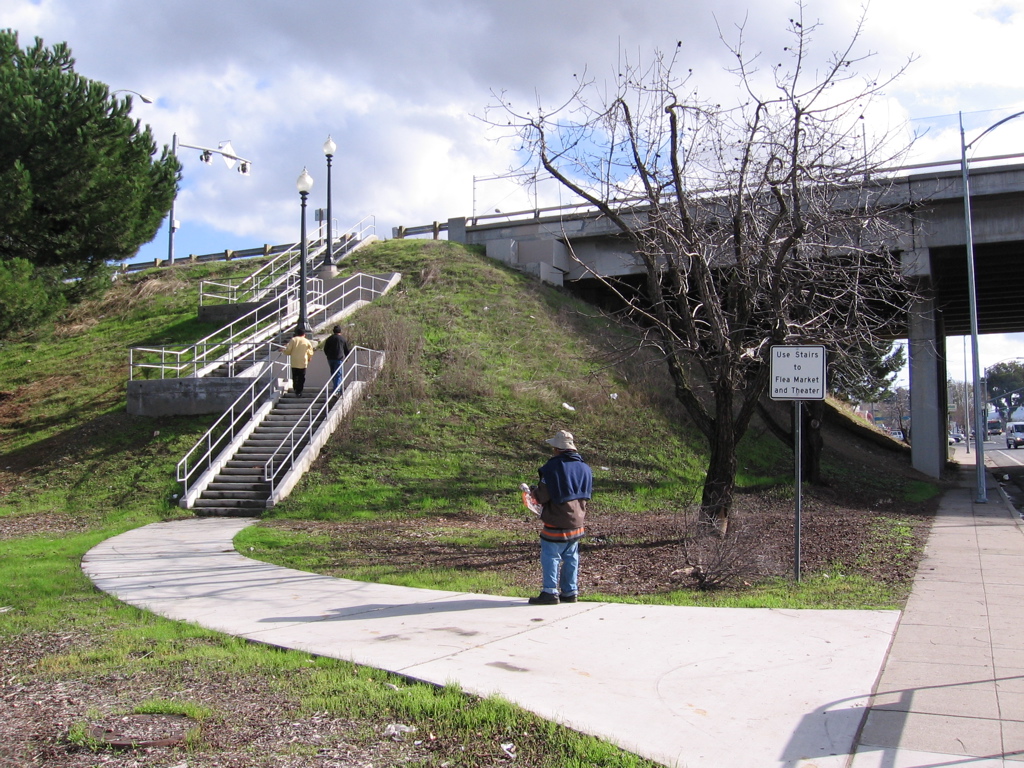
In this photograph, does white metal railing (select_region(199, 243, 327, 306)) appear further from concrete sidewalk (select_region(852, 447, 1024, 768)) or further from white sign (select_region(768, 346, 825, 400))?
concrete sidewalk (select_region(852, 447, 1024, 768))

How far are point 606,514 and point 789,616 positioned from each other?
834 centimetres

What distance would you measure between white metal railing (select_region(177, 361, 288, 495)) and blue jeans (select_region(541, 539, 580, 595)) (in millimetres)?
10219

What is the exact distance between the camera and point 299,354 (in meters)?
19.2

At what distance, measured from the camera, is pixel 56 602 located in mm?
7895

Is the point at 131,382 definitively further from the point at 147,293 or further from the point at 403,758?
the point at 403,758

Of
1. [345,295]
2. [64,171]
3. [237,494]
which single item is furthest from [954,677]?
[345,295]

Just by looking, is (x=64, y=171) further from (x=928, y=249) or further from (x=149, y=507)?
(x=928, y=249)

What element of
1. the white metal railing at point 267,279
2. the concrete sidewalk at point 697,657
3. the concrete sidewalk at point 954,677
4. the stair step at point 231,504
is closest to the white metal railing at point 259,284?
the white metal railing at point 267,279

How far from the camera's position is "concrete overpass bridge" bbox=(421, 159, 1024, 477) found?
79.4 ft

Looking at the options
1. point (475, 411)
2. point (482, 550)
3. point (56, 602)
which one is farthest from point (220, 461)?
point (56, 602)

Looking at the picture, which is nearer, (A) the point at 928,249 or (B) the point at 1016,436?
(A) the point at 928,249

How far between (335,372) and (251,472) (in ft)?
11.4

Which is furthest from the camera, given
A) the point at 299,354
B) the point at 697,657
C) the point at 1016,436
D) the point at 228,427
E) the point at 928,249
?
the point at 1016,436

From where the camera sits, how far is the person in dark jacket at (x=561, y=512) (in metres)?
7.61
